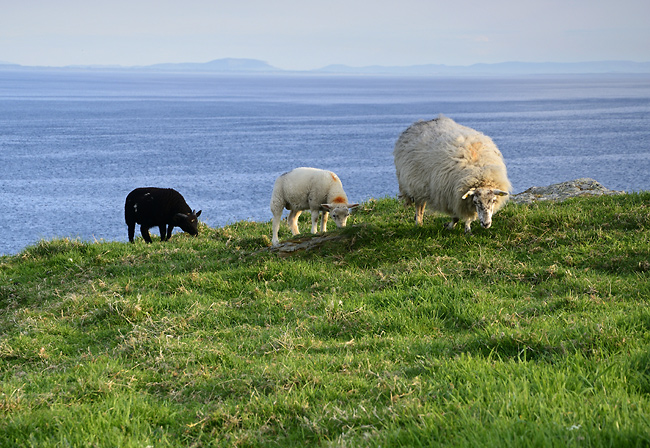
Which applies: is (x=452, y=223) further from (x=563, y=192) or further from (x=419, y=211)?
(x=563, y=192)

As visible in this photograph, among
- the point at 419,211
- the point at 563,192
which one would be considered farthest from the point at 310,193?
the point at 563,192

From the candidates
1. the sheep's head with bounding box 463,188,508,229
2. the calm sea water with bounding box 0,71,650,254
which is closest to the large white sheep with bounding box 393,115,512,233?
the sheep's head with bounding box 463,188,508,229

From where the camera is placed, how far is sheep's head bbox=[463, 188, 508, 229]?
10.8 metres

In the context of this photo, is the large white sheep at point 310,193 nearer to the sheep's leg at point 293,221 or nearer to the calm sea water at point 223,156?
the sheep's leg at point 293,221

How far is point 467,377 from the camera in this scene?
467 cm

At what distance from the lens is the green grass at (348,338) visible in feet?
13.5

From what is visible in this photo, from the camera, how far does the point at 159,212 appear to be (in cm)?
1448

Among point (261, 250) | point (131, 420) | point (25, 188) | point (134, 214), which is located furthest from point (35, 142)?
point (131, 420)

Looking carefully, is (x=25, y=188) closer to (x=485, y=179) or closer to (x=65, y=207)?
(x=65, y=207)

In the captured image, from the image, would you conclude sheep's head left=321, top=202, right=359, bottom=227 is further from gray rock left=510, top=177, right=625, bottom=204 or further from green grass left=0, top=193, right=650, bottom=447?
gray rock left=510, top=177, right=625, bottom=204

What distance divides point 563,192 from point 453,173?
5.48 m

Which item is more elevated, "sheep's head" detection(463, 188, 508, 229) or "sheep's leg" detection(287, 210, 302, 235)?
"sheep's head" detection(463, 188, 508, 229)

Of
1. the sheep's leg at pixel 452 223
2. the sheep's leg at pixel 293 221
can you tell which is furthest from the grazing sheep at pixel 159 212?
the sheep's leg at pixel 452 223

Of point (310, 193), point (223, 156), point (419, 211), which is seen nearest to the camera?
point (419, 211)
